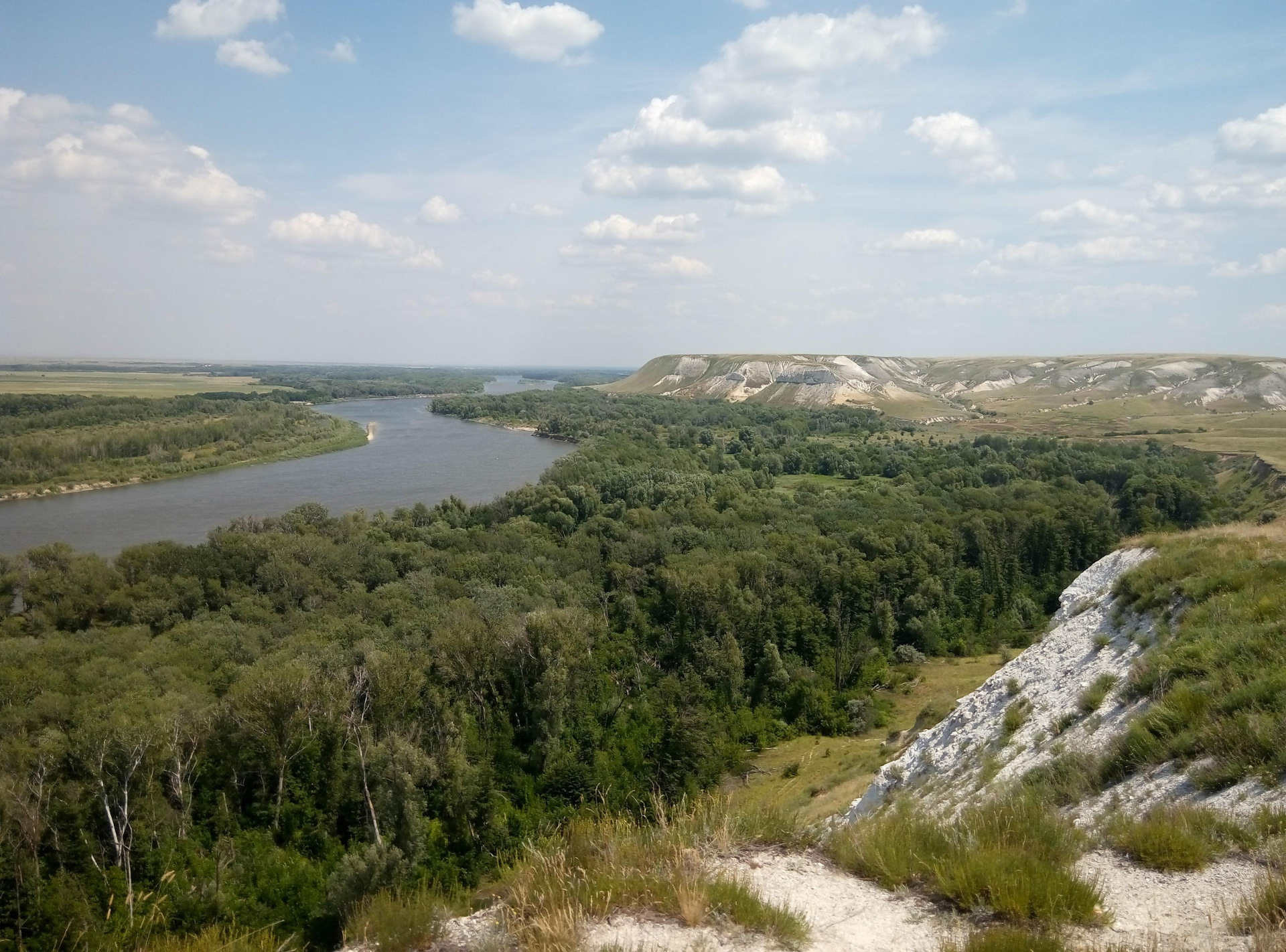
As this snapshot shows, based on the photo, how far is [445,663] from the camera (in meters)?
20.2

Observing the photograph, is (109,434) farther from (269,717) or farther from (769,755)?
(769,755)

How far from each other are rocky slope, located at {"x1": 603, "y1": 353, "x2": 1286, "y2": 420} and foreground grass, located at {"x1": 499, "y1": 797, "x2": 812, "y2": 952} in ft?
341

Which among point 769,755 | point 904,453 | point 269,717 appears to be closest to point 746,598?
point 769,755

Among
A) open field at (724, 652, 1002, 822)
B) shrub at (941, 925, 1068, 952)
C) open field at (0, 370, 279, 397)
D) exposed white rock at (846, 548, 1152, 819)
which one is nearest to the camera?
shrub at (941, 925, 1068, 952)

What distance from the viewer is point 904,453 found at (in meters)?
65.6

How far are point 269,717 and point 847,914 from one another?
52.0 ft

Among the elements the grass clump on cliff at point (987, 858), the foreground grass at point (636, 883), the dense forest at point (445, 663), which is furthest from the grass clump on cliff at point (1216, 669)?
the dense forest at point (445, 663)

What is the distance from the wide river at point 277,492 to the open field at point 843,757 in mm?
33435

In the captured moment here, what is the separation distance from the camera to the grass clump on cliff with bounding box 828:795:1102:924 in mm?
3709

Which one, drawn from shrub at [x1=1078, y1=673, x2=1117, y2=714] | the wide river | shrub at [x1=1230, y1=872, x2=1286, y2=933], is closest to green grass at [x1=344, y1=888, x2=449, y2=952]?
shrub at [x1=1230, y1=872, x2=1286, y2=933]

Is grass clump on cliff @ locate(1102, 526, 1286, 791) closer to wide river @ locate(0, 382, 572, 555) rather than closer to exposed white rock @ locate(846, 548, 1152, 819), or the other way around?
exposed white rock @ locate(846, 548, 1152, 819)

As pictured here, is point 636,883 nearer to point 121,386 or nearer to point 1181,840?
point 1181,840

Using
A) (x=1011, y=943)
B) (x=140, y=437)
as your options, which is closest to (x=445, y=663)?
(x=1011, y=943)

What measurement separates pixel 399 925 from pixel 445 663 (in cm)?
1696
